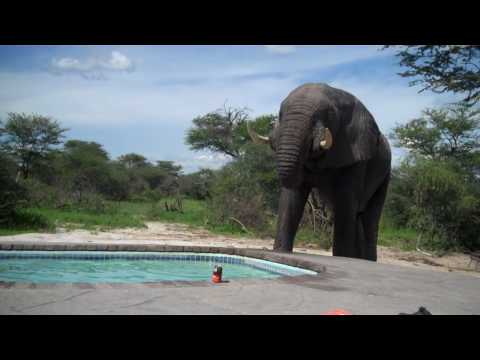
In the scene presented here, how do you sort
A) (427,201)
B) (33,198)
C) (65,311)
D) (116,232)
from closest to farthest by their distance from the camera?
1. (65,311)
2. (116,232)
3. (427,201)
4. (33,198)

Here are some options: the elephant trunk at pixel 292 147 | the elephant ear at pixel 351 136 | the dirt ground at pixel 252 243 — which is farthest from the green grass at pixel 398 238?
the elephant trunk at pixel 292 147

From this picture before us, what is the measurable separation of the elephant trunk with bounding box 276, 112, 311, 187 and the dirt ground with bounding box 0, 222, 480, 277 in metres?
5.56

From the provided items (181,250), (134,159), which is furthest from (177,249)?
(134,159)

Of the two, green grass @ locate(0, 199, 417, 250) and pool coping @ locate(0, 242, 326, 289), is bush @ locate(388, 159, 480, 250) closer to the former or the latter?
green grass @ locate(0, 199, 417, 250)

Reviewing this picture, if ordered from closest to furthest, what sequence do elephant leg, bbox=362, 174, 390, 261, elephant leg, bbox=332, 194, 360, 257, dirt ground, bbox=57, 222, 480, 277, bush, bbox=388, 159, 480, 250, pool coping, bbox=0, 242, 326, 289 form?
pool coping, bbox=0, 242, 326, 289 < elephant leg, bbox=332, 194, 360, 257 < elephant leg, bbox=362, 174, 390, 261 < dirt ground, bbox=57, 222, 480, 277 < bush, bbox=388, 159, 480, 250

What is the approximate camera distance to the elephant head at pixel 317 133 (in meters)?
7.75

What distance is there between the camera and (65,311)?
3.86 meters

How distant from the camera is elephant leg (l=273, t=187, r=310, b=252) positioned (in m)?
8.45

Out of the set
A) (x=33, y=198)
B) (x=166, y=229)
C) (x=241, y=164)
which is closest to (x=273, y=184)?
(x=241, y=164)

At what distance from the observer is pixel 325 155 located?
8.30 meters

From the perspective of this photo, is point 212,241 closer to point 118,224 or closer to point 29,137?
point 118,224

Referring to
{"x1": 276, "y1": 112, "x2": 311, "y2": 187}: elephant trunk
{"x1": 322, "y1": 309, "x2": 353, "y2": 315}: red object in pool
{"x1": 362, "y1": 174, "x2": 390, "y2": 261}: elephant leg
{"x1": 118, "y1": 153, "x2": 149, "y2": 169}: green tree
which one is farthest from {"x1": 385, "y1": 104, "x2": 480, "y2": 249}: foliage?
{"x1": 118, "y1": 153, "x2": 149, "y2": 169}: green tree
